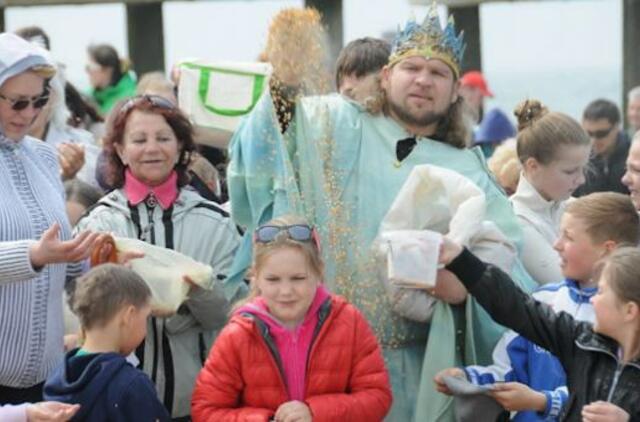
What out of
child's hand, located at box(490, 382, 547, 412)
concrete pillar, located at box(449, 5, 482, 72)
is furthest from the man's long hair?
concrete pillar, located at box(449, 5, 482, 72)

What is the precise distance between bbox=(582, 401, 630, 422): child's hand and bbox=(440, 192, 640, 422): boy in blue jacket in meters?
0.49

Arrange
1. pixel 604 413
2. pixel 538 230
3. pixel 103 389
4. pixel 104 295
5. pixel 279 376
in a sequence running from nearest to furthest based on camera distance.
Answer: pixel 604 413 < pixel 103 389 < pixel 104 295 < pixel 279 376 < pixel 538 230

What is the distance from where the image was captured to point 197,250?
19.0 ft

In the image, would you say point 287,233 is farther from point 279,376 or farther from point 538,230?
point 538,230

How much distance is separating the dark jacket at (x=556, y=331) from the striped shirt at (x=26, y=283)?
127 centimetres


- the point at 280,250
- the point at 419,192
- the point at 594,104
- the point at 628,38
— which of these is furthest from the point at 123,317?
the point at 628,38

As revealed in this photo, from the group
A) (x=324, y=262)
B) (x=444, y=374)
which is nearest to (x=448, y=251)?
(x=444, y=374)

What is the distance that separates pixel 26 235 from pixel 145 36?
807 centimetres

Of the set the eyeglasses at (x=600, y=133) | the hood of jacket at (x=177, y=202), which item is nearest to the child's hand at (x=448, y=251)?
the hood of jacket at (x=177, y=202)

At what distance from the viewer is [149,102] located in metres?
5.93

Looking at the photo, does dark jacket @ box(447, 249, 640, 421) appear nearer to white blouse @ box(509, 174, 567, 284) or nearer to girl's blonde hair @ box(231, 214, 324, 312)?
girl's blonde hair @ box(231, 214, 324, 312)

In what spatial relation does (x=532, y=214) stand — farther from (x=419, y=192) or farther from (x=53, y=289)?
(x=53, y=289)

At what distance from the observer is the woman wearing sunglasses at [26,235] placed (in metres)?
5.14

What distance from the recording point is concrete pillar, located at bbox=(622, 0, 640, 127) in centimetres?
1288
